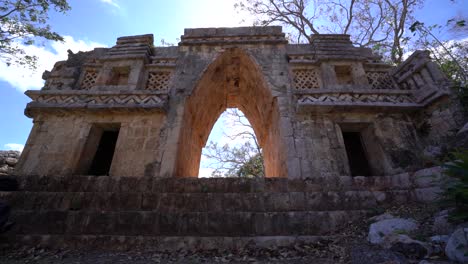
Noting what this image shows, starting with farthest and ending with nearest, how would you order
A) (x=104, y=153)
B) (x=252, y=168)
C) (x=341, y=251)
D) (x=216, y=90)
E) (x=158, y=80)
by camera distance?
(x=252, y=168)
(x=216, y=90)
(x=104, y=153)
(x=158, y=80)
(x=341, y=251)

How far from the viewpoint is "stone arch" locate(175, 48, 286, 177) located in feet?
22.3

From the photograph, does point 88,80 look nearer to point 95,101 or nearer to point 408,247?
point 95,101

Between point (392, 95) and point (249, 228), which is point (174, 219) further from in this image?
point (392, 95)

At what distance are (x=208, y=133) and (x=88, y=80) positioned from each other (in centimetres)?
480

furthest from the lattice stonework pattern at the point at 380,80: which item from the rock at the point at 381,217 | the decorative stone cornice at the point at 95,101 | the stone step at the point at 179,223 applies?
the decorative stone cornice at the point at 95,101

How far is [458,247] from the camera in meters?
1.96

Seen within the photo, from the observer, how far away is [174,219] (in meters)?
3.41

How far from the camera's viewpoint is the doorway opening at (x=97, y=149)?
6.16 metres

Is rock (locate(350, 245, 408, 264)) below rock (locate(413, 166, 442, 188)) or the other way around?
below

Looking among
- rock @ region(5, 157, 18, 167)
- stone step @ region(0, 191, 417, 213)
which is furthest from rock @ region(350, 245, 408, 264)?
rock @ region(5, 157, 18, 167)

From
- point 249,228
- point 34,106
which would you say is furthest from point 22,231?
point 34,106

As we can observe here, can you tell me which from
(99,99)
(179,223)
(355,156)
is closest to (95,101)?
(99,99)

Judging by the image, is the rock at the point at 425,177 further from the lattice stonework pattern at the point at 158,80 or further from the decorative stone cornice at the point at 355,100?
the lattice stonework pattern at the point at 158,80

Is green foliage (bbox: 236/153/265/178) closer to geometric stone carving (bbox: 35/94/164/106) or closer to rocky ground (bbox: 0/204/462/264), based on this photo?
geometric stone carving (bbox: 35/94/164/106)
